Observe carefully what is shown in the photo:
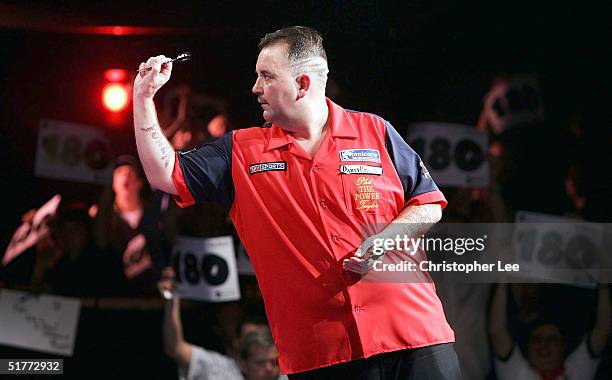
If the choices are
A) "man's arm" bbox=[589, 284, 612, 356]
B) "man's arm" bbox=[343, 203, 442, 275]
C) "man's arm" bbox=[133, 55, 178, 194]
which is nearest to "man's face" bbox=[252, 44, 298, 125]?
"man's arm" bbox=[133, 55, 178, 194]

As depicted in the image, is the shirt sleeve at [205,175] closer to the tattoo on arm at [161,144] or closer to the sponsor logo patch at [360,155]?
the tattoo on arm at [161,144]

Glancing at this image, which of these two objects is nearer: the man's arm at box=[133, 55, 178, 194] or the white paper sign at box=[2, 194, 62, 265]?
the man's arm at box=[133, 55, 178, 194]

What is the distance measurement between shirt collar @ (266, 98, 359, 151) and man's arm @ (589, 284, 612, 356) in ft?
9.82

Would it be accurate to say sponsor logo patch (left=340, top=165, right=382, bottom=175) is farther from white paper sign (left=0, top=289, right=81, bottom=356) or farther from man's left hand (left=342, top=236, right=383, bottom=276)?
white paper sign (left=0, top=289, right=81, bottom=356)

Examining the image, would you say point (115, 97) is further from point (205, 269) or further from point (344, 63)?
point (344, 63)

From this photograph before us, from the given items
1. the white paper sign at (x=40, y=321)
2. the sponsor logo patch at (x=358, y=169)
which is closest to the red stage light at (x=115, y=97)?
the white paper sign at (x=40, y=321)

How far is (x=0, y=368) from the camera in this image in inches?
185

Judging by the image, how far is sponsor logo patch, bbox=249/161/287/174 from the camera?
8.52ft

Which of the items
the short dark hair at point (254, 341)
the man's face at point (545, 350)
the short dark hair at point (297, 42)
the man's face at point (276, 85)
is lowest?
the man's face at point (545, 350)

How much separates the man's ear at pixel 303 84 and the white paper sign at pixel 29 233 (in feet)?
9.41

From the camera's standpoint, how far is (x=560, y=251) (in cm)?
522

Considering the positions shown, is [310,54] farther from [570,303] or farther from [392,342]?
[570,303]

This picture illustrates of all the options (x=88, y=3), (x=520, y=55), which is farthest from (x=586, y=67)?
(x=88, y=3)

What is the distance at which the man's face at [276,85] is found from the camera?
263 centimetres
